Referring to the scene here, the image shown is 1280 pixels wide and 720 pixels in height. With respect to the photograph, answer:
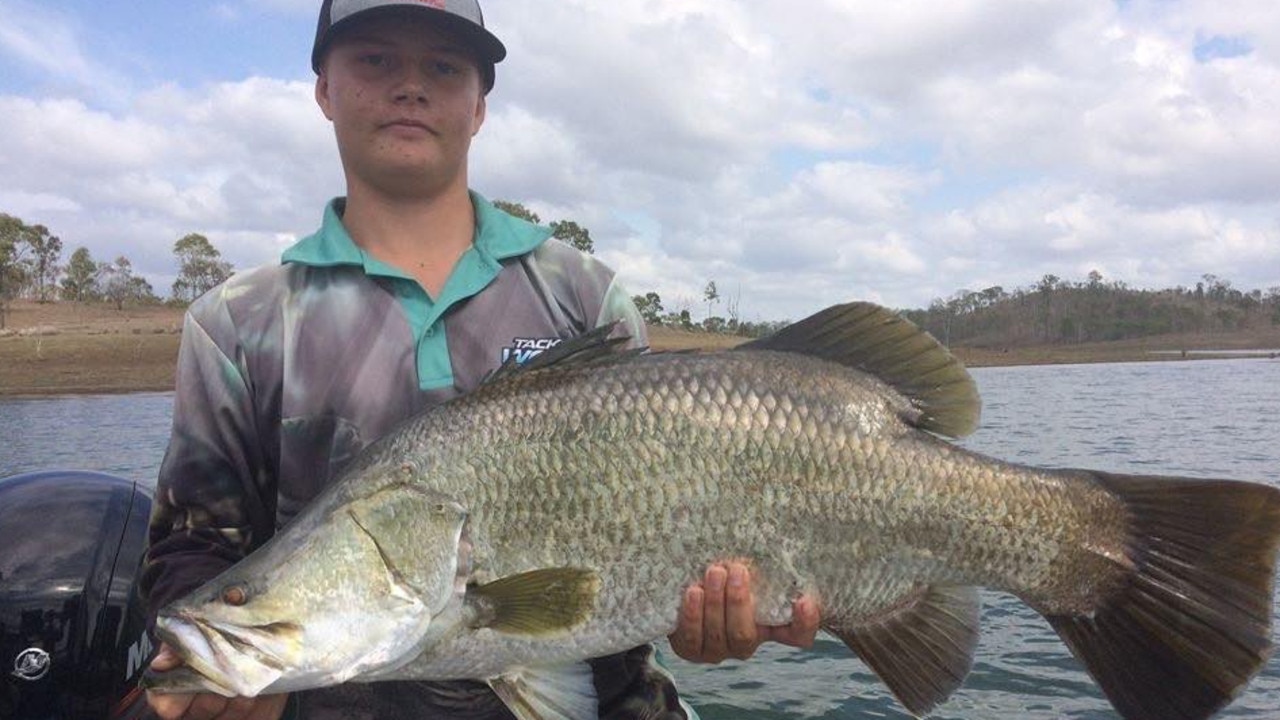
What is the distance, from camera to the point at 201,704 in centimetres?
263

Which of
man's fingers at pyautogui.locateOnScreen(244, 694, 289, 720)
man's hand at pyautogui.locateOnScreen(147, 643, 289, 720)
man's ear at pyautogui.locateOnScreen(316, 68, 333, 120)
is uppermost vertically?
man's ear at pyautogui.locateOnScreen(316, 68, 333, 120)

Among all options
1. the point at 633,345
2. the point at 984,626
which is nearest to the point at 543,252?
the point at 633,345

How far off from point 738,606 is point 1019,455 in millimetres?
23907

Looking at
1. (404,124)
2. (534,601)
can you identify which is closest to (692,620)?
(534,601)

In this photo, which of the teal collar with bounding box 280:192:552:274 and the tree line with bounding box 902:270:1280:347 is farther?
the tree line with bounding box 902:270:1280:347

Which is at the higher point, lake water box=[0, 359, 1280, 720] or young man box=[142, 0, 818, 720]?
young man box=[142, 0, 818, 720]

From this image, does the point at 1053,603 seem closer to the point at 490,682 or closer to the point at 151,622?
the point at 490,682

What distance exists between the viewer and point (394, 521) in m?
2.82

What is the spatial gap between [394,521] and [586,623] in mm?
620

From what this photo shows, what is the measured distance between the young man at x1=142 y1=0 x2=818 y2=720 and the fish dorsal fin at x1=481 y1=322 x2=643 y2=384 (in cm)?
41

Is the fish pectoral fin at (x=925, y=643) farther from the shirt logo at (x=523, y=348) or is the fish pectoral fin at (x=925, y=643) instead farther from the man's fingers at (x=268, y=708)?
the man's fingers at (x=268, y=708)

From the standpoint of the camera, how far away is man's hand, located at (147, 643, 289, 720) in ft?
8.34

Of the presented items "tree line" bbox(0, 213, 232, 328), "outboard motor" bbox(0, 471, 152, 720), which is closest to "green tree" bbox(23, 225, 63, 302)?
"tree line" bbox(0, 213, 232, 328)

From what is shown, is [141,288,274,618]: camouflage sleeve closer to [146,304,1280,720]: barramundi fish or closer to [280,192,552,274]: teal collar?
[280,192,552,274]: teal collar
